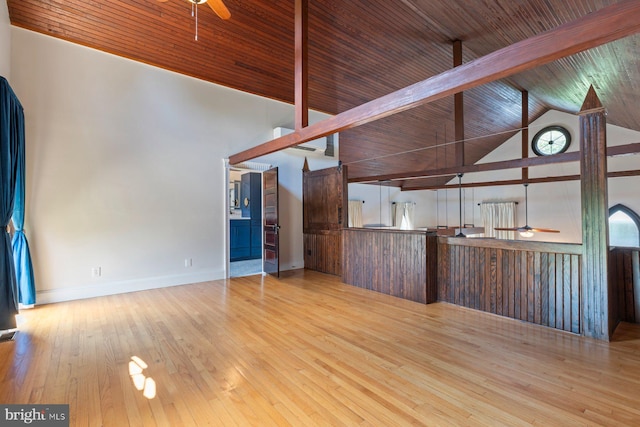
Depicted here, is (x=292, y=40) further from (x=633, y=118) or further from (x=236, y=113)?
(x=633, y=118)

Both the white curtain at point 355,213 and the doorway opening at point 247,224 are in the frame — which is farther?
the white curtain at point 355,213

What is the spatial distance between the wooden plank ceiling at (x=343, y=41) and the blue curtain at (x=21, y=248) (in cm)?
167

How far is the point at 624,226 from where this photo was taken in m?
7.52

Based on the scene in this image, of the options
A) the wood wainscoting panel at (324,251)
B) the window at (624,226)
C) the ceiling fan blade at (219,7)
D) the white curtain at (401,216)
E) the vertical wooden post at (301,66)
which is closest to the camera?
the ceiling fan blade at (219,7)

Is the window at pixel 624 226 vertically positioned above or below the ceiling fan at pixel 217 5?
below

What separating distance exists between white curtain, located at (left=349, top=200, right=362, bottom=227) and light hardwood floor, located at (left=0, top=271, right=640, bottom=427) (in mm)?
4865

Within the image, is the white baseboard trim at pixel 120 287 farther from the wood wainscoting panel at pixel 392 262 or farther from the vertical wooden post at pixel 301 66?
the vertical wooden post at pixel 301 66

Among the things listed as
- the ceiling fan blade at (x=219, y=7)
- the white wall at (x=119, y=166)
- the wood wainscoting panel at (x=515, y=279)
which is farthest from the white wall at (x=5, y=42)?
the wood wainscoting panel at (x=515, y=279)

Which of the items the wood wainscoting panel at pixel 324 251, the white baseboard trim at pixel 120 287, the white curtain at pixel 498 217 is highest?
the white curtain at pixel 498 217

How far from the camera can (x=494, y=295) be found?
3.52 meters

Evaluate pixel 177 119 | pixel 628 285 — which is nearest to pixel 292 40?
pixel 177 119

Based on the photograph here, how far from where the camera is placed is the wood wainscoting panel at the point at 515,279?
301 cm

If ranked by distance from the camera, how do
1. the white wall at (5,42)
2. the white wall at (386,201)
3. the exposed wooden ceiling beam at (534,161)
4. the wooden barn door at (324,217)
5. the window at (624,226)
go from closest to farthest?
the white wall at (5,42), the exposed wooden ceiling beam at (534,161), the wooden barn door at (324,217), the window at (624,226), the white wall at (386,201)

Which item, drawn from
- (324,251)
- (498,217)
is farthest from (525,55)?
(498,217)
